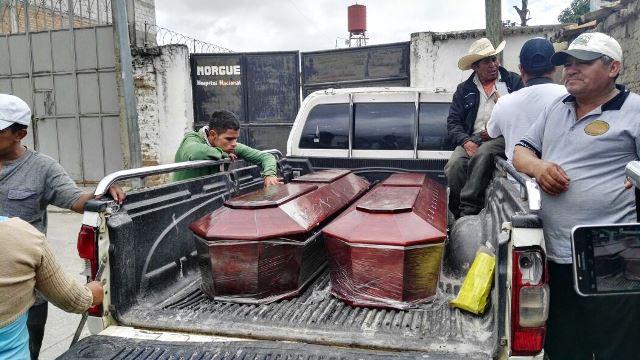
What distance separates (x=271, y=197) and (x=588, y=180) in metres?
1.67

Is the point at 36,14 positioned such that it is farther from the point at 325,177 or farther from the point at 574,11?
the point at 574,11

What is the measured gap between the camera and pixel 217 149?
11.6ft

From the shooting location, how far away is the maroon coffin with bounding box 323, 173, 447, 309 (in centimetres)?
226

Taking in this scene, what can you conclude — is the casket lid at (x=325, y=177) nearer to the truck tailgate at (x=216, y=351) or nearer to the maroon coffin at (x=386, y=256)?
the maroon coffin at (x=386, y=256)

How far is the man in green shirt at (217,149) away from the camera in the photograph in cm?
346

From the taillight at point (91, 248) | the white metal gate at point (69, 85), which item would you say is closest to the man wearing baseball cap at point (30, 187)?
the taillight at point (91, 248)

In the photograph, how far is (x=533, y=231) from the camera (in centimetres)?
180

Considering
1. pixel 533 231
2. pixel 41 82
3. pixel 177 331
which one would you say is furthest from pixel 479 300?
pixel 41 82

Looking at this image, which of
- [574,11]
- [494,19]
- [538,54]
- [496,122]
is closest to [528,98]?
[496,122]

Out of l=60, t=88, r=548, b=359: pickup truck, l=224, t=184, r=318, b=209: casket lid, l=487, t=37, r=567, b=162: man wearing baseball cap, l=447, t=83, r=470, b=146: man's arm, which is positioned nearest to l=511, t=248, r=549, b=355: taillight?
l=60, t=88, r=548, b=359: pickup truck

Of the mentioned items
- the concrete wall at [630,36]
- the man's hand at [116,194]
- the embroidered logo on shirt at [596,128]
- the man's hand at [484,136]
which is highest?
the concrete wall at [630,36]

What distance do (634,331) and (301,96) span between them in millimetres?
8392

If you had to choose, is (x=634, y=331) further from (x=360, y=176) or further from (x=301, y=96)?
(x=301, y=96)

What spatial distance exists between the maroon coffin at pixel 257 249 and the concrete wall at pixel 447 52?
6857 mm
